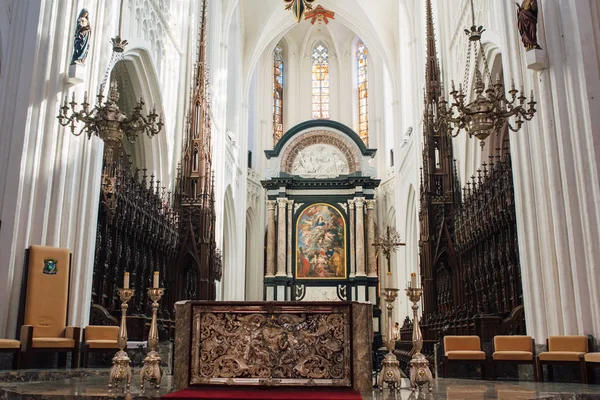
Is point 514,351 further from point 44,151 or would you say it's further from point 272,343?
point 44,151

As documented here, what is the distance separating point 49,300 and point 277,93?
20.4 metres

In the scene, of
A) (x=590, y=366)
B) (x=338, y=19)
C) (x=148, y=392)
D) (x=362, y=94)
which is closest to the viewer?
(x=148, y=392)

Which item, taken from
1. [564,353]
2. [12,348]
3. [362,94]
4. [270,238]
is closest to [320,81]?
[362,94]

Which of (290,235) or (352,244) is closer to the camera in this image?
(352,244)

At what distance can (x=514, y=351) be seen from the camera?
683cm

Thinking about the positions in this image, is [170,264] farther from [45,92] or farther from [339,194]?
[339,194]

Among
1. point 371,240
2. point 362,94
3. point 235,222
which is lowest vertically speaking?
point 371,240

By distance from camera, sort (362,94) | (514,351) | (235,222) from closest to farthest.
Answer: (514,351), (235,222), (362,94)

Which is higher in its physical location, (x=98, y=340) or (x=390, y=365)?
(x=98, y=340)

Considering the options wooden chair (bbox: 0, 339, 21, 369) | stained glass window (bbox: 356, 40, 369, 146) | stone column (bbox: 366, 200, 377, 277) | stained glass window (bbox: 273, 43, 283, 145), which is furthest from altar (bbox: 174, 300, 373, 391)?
stained glass window (bbox: 356, 40, 369, 146)

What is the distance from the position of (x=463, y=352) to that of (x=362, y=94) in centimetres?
2055

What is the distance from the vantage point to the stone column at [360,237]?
872 inches

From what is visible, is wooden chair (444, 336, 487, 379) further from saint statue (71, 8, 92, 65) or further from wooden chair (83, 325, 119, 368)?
saint statue (71, 8, 92, 65)

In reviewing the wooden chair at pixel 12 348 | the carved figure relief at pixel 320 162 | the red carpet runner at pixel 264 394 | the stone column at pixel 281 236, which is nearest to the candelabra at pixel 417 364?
the red carpet runner at pixel 264 394
